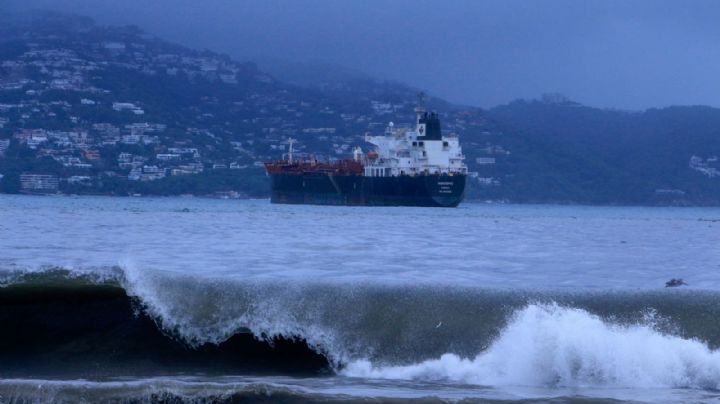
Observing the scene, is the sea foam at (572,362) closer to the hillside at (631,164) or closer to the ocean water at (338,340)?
the ocean water at (338,340)

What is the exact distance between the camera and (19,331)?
14.6 m

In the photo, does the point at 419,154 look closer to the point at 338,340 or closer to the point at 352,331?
the point at 352,331

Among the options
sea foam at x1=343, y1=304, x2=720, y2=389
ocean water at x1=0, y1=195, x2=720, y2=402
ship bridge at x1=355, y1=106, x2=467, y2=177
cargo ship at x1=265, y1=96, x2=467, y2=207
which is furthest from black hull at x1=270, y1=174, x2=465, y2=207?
sea foam at x1=343, y1=304, x2=720, y2=389

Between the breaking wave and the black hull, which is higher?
the breaking wave

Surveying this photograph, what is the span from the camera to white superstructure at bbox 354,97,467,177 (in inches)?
3866

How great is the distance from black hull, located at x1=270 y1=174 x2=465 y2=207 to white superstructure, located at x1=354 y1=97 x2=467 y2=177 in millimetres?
1487

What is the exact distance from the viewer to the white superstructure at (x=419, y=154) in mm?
98188

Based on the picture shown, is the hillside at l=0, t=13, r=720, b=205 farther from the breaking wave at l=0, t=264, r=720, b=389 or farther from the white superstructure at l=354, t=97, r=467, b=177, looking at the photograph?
the breaking wave at l=0, t=264, r=720, b=389

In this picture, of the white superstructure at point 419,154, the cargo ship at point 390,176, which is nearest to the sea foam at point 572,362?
the cargo ship at point 390,176

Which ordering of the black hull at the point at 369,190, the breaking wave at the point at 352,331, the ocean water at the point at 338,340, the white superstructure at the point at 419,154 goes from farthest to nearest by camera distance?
1. the white superstructure at the point at 419,154
2. the black hull at the point at 369,190
3. the breaking wave at the point at 352,331
4. the ocean water at the point at 338,340

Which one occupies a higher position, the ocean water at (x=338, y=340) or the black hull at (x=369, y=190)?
the ocean water at (x=338, y=340)

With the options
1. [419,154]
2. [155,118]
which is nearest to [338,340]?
[419,154]

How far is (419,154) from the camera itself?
327ft

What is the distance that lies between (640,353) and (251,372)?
4331 millimetres
